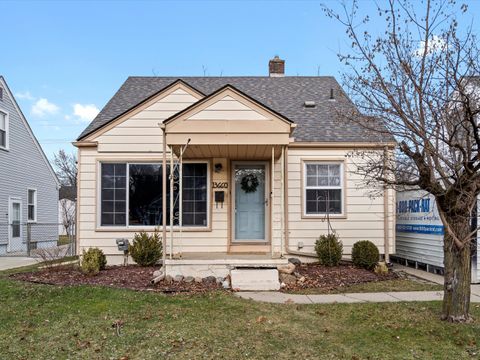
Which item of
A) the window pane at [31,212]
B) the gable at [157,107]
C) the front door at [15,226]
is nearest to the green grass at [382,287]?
the gable at [157,107]

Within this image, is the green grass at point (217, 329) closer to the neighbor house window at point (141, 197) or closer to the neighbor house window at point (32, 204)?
the neighbor house window at point (141, 197)

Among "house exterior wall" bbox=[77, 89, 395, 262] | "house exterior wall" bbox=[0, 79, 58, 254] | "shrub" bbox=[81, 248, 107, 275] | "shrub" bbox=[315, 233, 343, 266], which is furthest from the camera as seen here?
"house exterior wall" bbox=[0, 79, 58, 254]

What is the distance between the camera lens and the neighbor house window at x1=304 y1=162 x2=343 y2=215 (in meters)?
11.0

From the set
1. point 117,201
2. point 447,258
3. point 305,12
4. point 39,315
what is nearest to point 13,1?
point 117,201

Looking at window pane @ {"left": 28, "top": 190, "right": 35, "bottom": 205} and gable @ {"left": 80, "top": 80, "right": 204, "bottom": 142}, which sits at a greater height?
gable @ {"left": 80, "top": 80, "right": 204, "bottom": 142}

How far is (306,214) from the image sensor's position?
36.0 ft

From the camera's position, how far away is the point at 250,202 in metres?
11.0

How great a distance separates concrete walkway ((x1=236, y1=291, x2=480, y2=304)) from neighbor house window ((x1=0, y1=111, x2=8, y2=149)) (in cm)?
1417

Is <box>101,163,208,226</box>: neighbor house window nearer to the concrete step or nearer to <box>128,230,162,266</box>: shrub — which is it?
<box>128,230,162,266</box>: shrub

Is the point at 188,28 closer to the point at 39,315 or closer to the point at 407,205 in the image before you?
the point at 407,205

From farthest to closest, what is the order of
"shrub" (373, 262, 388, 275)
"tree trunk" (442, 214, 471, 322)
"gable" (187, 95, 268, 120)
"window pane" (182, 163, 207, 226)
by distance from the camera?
"window pane" (182, 163, 207, 226)
"shrub" (373, 262, 388, 275)
"gable" (187, 95, 268, 120)
"tree trunk" (442, 214, 471, 322)

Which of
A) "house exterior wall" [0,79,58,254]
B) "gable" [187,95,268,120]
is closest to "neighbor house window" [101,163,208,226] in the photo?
"gable" [187,95,268,120]

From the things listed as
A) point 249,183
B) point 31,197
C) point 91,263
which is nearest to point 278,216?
point 249,183

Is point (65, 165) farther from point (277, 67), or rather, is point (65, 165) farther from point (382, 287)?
point (382, 287)
